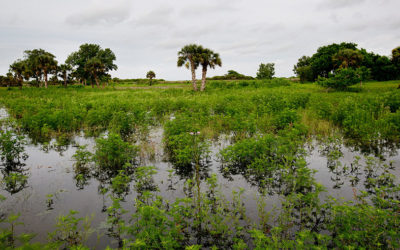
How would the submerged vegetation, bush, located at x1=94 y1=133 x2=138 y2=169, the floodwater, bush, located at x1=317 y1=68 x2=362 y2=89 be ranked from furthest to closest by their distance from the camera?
bush, located at x1=317 y1=68 x2=362 y2=89 < bush, located at x1=94 y1=133 x2=138 y2=169 < the floodwater < the submerged vegetation

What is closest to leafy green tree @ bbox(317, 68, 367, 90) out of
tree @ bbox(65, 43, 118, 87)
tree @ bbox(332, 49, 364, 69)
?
tree @ bbox(332, 49, 364, 69)

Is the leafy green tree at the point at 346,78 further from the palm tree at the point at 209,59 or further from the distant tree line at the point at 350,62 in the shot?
the palm tree at the point at 209,59

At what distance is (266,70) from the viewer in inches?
3123

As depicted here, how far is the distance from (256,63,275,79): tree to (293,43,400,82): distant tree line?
25.4 metres

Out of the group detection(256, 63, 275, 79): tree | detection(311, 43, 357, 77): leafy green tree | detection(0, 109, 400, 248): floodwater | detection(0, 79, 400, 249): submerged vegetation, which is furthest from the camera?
detection(256, 63, 275, 79): tree

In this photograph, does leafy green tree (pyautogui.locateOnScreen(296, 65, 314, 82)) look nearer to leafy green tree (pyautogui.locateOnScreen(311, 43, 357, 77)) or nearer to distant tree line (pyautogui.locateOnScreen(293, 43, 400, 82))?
distant tree line (pyautogui.locateOnScreen(293, 43, 400, 82))

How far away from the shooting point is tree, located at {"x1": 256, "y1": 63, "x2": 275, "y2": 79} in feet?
256

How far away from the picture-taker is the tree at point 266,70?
7806 cm

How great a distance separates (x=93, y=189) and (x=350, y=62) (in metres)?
44.3

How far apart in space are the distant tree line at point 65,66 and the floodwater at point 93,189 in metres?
48.9

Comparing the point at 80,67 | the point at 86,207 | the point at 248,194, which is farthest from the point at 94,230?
the point at 80,67

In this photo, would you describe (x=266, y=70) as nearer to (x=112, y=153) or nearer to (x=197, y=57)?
(x=197, y=57)

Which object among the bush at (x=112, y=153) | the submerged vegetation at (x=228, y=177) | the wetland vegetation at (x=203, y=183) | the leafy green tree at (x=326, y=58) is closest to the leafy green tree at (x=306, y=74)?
the leafy green tree at (x=326, y=58)

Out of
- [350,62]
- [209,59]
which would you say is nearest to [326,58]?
[350,62]
